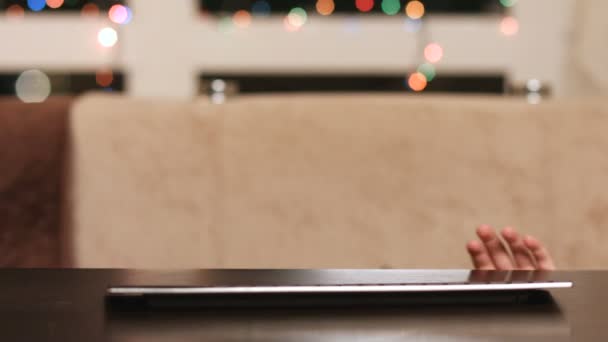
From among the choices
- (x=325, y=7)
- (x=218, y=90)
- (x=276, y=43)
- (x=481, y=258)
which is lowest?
(x=481, y=258)

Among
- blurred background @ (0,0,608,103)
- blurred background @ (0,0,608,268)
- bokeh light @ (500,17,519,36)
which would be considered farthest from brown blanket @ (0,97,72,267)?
bokeh light @ (500,17,519,36)

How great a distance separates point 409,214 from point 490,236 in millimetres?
484

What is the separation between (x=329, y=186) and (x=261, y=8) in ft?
2.77

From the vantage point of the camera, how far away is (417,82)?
2.01m

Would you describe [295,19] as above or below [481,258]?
above

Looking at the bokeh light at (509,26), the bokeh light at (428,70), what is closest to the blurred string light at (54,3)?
the bokeh light at (428,70)

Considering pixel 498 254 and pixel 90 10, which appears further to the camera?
pixel 90 10

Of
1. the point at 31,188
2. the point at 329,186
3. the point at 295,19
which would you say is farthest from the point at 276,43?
the point at 31,188

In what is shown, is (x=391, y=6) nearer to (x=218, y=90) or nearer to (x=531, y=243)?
(x=218, y=90)

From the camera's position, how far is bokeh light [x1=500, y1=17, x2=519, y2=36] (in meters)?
1.97

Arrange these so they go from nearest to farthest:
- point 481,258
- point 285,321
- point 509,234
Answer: point 285,321
point 509,234
point 481,258

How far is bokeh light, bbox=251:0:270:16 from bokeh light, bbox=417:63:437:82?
0.44 m

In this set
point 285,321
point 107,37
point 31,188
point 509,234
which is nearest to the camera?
point 285,321

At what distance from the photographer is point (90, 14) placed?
1.96 m
